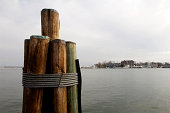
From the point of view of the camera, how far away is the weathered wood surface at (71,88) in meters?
2.65

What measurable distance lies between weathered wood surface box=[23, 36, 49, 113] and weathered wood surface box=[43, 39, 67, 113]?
5.0 inches

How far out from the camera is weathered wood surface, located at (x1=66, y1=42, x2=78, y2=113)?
8.69 feet

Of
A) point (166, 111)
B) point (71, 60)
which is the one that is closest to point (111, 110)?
point (166, 111)

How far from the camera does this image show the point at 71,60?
108 inches

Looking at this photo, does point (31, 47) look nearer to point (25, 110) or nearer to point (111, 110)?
point (25, 110)

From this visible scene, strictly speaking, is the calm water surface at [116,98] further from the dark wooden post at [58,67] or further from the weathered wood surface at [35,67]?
the weathered wood surface at [35,67]

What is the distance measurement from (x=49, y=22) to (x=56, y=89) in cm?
134

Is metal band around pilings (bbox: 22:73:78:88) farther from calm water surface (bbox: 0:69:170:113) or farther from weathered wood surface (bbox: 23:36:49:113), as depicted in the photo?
calm water surface (bbox: 0:69:170:113)

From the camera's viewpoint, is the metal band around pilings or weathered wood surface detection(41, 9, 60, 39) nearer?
the metal band around pilings

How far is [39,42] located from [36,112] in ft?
4.12

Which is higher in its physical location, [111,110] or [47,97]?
[47,97]

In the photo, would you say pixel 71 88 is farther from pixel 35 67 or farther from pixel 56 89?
pixel 35 67

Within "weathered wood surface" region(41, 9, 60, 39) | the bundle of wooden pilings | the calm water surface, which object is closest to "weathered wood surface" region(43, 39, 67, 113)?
the bundle of wooden pilings

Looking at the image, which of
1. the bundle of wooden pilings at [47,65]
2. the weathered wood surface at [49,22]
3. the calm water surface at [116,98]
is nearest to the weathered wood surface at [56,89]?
the bundle of wooden pilings at [47,65]
